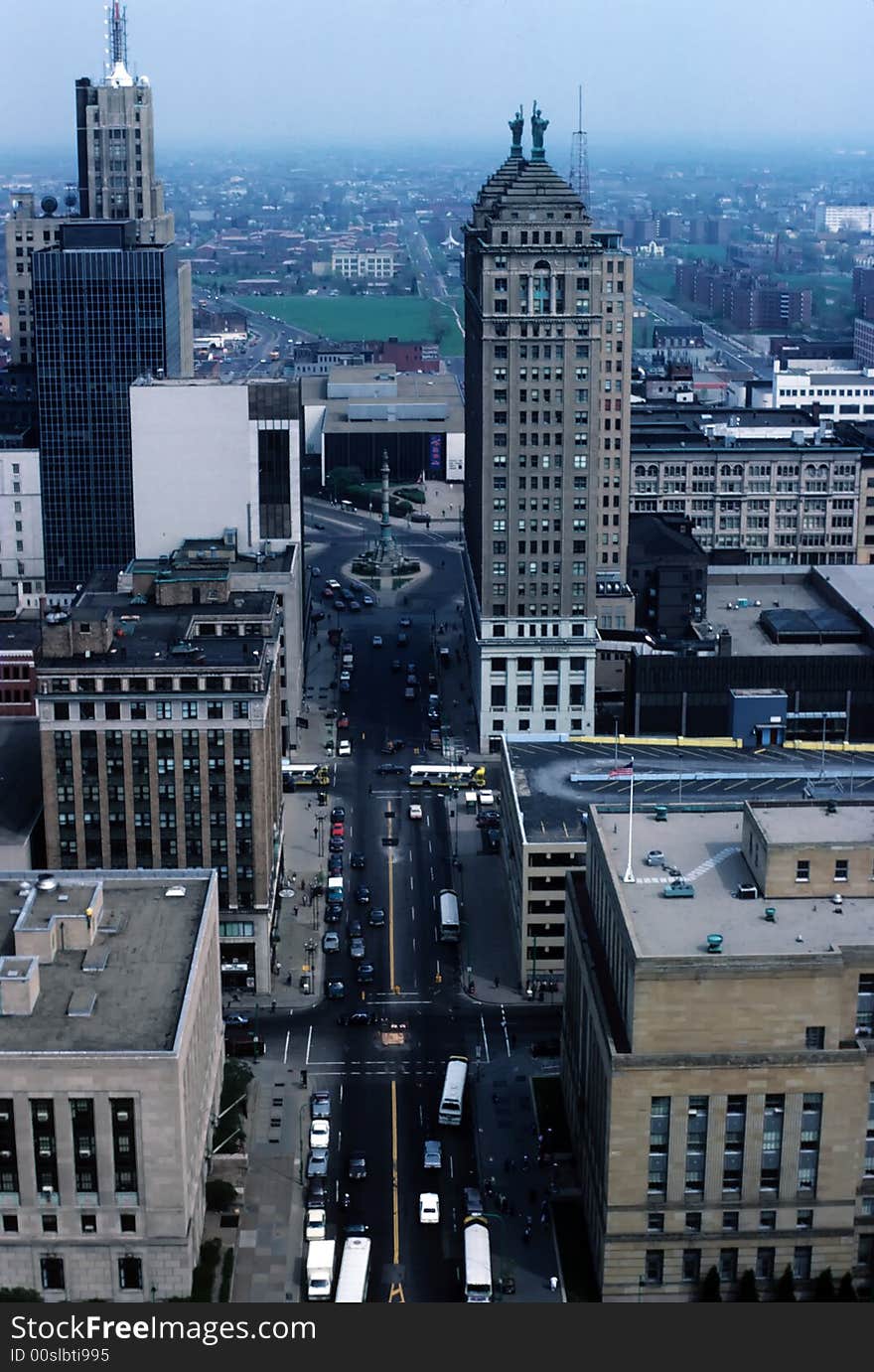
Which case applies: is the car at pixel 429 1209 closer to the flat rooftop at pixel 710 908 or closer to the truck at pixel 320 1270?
the truck at pixel 320 1270

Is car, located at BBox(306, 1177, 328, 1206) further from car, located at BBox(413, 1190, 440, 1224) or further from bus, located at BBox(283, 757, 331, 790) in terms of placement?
bus, located at BBox(283, 757, 331, 790)

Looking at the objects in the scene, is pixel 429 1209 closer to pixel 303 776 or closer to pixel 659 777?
pixel 659 777

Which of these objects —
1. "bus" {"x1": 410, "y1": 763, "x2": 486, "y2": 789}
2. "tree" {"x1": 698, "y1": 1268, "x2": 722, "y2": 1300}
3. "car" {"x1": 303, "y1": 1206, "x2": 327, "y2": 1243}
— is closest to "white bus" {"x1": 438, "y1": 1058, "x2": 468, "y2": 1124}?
"car" {"x1": 303, "y1": 1206, "x2": 327, "y2": 1243}

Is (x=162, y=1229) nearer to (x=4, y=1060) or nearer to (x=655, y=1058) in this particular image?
(x=4, y=1060)

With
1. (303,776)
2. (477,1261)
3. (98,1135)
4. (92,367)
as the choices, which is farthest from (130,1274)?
(92,367)

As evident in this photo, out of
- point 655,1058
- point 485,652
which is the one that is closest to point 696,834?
point 655,1058

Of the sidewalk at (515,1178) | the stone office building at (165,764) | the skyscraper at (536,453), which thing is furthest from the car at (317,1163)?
the skyscraper at (536,453)

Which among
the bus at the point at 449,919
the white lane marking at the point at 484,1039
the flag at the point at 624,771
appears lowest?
the white lane marking at the point at 484,1039
